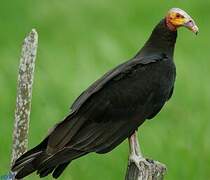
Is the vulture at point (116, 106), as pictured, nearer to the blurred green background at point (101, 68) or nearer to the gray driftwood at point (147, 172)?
the gray driftwood at point (147, 172)

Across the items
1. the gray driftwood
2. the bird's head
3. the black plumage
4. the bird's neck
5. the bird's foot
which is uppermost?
the bird's head

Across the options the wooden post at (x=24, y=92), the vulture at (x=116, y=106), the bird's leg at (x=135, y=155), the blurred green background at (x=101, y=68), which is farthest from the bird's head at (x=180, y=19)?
the blurred green background at (x=101, y=68)

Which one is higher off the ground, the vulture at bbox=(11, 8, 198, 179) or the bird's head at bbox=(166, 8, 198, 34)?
the bird's head at bbox=(166, 8, 198, 34)

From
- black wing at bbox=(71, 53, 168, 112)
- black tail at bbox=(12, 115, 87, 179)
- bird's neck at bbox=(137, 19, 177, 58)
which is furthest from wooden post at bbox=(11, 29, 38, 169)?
bird's neck at bbox=(137, 19, 177, 58)

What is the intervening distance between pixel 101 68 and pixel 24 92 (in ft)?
14.2

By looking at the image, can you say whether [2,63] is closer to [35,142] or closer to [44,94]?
[44,94]

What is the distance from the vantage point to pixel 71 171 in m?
8.21

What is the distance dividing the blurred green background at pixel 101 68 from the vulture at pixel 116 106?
141 cm

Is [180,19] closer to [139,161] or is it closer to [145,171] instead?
[139,161]

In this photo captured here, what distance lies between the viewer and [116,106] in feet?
21.0

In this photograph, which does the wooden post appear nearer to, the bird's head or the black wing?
the black wing

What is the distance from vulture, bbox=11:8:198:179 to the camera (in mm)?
5938

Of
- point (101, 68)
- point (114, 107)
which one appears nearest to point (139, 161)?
point (114, 107)

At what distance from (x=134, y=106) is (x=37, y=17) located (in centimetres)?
590
